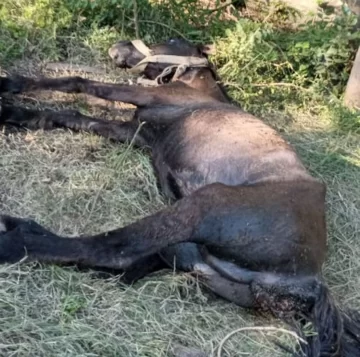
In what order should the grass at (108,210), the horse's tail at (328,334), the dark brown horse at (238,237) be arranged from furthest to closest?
the dark brown horse at (238,237) < the horse's tail at (328,334) < the grass at (108,210)

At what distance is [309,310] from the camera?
3752 millimetres

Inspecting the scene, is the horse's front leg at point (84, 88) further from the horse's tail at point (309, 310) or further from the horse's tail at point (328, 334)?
the horse's tail at point (328, 334)

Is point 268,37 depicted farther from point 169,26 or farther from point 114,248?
point 114,248

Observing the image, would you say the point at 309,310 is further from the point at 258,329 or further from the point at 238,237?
the point at 238,237

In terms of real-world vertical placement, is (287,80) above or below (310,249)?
below

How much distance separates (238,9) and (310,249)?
152 inches

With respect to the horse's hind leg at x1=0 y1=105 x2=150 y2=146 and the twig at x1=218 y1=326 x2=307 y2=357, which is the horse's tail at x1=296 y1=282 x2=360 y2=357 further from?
the horse's hind leg at x1=0 y1=105 x2=150 y2=146

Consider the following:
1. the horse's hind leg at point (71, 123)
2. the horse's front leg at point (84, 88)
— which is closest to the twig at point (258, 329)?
the horse's hind leg at point (71, 123)

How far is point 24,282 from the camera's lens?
3668 mm

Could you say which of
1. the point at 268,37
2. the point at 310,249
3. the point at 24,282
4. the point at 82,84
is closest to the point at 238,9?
the point at 268,37

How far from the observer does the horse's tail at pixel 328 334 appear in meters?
3.60

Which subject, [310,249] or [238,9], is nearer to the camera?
[310,249]

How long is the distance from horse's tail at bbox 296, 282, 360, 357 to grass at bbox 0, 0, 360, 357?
0.54 feet

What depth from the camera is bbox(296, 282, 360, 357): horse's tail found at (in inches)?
142
